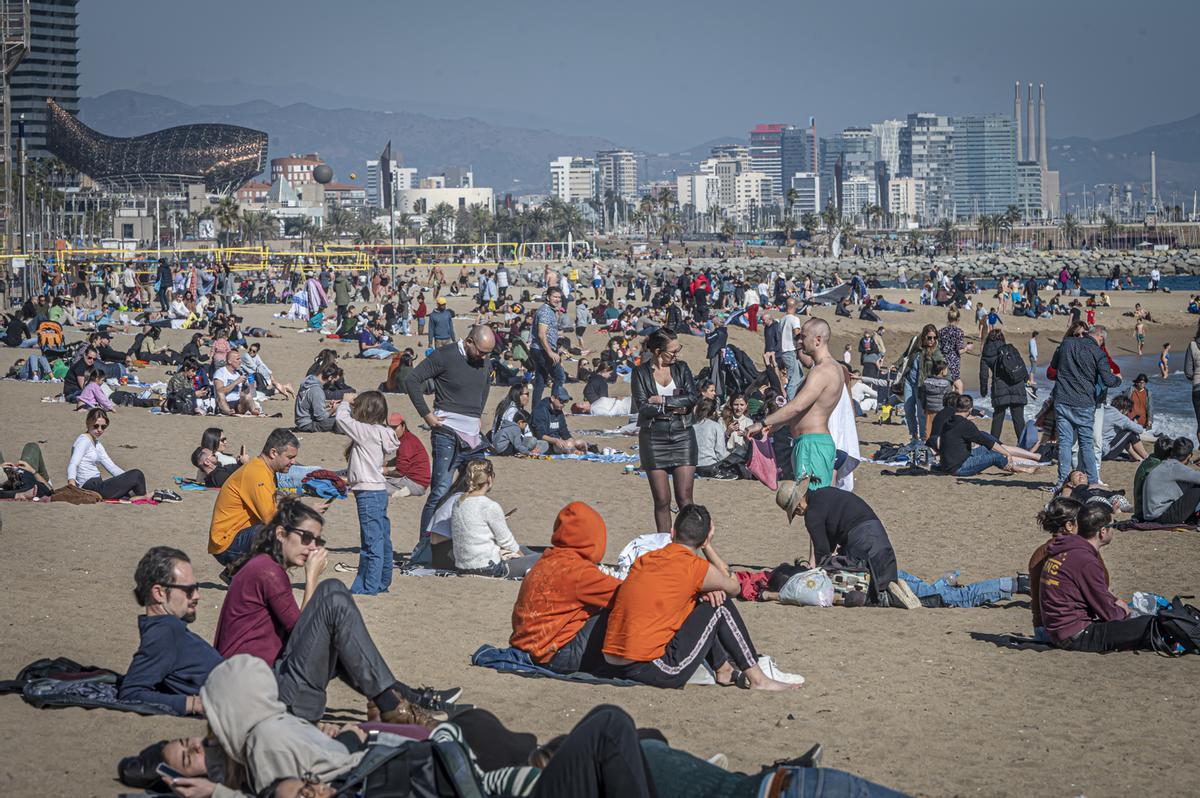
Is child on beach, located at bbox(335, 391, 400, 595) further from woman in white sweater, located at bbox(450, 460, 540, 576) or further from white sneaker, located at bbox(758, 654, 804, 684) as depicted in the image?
white sneaker, located at bbox(758, 654, 804, 684)

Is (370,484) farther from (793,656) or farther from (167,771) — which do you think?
(167,771)

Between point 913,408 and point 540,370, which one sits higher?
point 540,370

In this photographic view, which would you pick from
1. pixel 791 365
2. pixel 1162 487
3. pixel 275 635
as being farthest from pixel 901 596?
pixel 791 365

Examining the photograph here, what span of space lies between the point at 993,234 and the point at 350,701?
184m

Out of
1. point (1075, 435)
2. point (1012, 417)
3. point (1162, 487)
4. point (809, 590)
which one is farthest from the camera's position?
point (1012, 417)

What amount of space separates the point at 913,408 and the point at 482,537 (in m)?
8.05

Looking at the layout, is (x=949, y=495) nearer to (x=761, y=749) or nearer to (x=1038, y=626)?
(x=1038, y=626)

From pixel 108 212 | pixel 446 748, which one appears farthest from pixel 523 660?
pixel 108 212

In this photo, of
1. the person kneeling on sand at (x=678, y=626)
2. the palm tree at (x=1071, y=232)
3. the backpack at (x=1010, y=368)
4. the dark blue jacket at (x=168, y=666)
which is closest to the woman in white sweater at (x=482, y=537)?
the person kneeling on sand at (x=678, y=626)

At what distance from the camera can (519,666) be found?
6773 mm

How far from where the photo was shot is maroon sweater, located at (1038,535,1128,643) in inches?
281

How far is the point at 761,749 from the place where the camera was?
5.64 metres

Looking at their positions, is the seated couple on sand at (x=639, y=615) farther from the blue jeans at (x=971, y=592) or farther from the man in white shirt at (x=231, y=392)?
the man in white shirt at (x=231, y=392)

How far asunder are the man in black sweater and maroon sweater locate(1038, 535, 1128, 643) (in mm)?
4184
